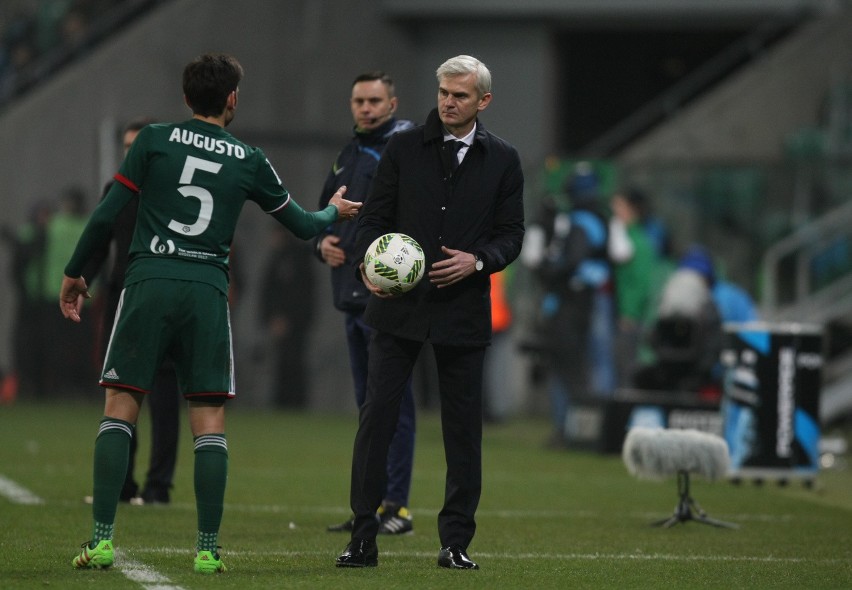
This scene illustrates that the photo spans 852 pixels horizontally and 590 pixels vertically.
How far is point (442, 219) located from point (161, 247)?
1239 millimetres

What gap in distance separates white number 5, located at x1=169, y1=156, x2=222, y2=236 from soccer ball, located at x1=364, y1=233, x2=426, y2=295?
0.73 metres

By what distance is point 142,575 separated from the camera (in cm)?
625

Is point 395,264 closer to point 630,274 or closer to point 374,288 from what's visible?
point 374,288

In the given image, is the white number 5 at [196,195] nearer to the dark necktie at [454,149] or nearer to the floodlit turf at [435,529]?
the dark necktie at [454,149]

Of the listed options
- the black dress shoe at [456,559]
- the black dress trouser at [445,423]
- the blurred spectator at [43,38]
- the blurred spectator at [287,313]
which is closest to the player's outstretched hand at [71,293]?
the black dress trouser at [445,423]

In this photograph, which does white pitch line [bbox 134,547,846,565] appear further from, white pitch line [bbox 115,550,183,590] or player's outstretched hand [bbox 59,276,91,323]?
player's outstretched hand [bbox 59,276,91,323]

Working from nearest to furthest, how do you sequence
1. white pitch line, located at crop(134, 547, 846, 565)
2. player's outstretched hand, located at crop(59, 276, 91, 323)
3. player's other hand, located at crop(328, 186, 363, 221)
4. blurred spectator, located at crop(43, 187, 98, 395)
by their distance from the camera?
player's outstretched hand, located at crop(59, 276, 91, 323) < player's other hand, located at crop(328, 186, 363, 221) < white pitch line, located at crop(134, 547, 846, 565) < blurred spectator, located at crop(43, 187, 98, 395)

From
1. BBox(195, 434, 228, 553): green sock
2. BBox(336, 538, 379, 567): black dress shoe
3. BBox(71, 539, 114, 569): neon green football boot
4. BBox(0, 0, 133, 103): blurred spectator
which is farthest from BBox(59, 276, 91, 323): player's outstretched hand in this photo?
BBox(0, 0, 133, 103): blurred spectator

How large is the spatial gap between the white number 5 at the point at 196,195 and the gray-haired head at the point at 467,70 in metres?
1.08


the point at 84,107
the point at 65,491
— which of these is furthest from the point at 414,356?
the point at 84,107

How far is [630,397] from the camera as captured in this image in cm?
1385

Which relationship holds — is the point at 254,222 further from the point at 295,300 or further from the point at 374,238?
the point at 374,238

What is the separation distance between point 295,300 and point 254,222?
1.10 m

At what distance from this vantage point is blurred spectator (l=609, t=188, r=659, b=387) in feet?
60.6
